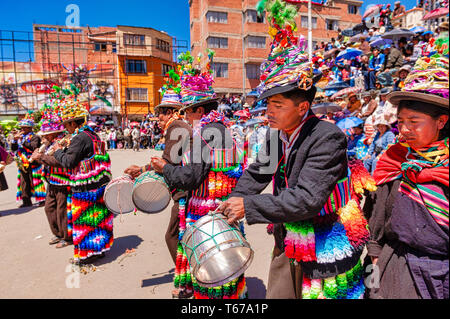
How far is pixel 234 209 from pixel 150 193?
1.52m

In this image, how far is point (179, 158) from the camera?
311 centimetres

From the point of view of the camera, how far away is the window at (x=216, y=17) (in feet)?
117

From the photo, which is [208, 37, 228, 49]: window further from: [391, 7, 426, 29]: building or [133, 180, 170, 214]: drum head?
[133, 180, 170, 214]: drum head

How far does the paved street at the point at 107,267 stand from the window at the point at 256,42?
3355cm

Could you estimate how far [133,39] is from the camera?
3659 centimetres

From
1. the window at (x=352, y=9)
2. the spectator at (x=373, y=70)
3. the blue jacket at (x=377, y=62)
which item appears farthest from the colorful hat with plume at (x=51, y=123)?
the window at (x=352, y=9)

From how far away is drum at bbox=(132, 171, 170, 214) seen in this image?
2.90 m

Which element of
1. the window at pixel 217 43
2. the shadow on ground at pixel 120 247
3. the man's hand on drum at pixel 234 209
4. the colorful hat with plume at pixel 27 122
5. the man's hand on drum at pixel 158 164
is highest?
the window at pixel 217 43

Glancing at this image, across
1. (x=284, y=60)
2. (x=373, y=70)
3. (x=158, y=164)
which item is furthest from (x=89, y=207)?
(x=373, y=70)

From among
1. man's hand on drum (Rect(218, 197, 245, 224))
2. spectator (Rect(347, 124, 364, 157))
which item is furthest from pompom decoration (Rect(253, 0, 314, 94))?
spectator (Rect(347, 124, 364, 157))

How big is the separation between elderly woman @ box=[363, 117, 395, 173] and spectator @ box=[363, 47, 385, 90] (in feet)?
22.3

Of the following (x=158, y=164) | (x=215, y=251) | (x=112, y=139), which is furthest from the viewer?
(x=112, y=139)

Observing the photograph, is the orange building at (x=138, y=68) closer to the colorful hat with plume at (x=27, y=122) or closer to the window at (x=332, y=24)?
A: the window at (x=332, y=24)

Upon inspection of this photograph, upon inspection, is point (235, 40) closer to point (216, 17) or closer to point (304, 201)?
point (216, 17)
